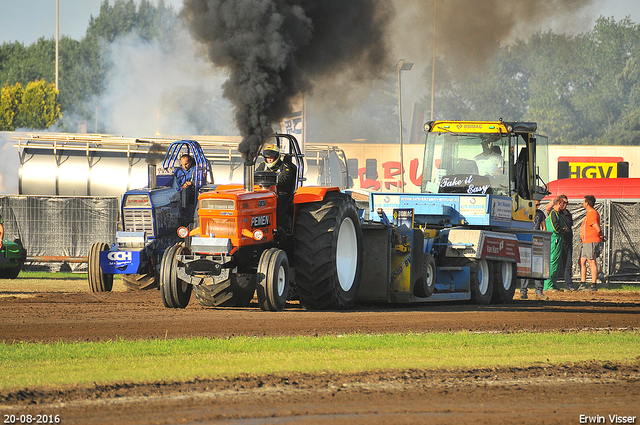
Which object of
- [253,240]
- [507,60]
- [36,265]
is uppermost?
[507,60]

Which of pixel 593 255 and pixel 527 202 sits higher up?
pixel 527 202

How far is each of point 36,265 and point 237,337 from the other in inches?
626

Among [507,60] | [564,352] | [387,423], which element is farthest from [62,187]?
[507,60]

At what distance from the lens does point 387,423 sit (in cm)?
460

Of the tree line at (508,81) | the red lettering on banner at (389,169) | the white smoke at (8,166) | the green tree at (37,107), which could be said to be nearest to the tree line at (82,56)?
the tree line at (508,81)

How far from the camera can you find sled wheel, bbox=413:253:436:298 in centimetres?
1152

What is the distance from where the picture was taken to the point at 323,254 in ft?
32.0

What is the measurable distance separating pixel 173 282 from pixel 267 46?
13.7 ft

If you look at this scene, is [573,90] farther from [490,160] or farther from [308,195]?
[308,195]

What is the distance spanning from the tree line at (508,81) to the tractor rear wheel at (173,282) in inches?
2397

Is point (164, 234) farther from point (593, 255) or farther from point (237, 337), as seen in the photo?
point (593, 255)

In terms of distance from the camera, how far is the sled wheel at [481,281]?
1256 cm

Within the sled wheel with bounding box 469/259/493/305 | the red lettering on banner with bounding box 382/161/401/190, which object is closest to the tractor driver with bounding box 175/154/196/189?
the sled wheel with bounding box 469/259/493/305

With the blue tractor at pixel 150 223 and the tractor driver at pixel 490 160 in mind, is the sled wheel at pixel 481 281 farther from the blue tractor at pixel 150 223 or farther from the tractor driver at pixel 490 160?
the blue tractor at pixel 150 223
